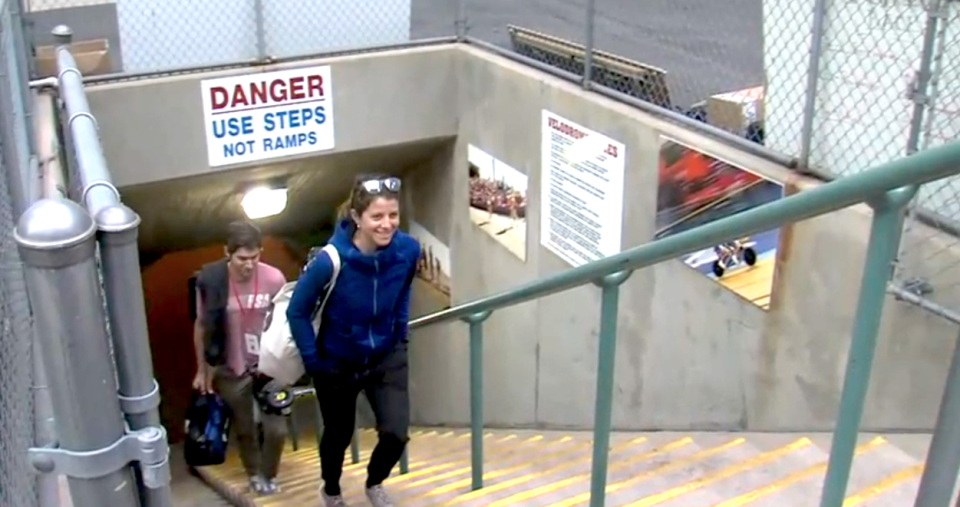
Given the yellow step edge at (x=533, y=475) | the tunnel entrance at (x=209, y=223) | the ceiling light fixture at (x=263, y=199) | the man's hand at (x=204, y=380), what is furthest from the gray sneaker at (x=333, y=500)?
the ceiling light fixture at (x=263, y=199)

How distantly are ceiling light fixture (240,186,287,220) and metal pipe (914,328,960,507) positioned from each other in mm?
6783

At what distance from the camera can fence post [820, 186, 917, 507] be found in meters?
1.71

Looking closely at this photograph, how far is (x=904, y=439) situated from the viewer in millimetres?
3938

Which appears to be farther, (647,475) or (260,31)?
(260,31)

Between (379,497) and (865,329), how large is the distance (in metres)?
2.86

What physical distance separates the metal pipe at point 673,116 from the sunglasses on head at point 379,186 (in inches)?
82.4

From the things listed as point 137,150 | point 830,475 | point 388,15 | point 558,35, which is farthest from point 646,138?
point 830,475

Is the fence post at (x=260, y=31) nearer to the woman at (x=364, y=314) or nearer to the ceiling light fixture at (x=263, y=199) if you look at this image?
the ceiling light fixture at (x=263, y=199)

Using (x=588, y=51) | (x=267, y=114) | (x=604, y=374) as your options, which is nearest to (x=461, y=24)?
(x=267, y=114)

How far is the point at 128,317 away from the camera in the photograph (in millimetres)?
1490

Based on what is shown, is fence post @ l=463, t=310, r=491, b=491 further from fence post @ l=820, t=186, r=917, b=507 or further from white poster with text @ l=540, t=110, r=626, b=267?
fence post @ l=820, t=186, r=917, b=507

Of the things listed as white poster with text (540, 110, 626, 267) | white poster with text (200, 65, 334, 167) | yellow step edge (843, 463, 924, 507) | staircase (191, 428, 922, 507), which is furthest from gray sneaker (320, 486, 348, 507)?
white poster with text (200, 65, 334, 167)

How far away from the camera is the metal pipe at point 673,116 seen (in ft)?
16.2

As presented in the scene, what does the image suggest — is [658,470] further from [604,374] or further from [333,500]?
[333,500]
